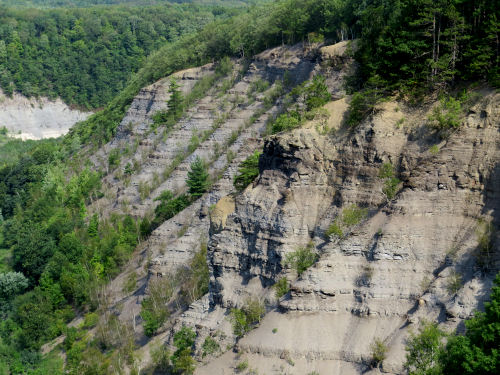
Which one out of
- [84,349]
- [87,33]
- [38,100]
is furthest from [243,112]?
[87,33]

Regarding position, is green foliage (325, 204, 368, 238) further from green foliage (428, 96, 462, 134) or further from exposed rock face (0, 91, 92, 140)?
exposed rock face (0, 91, 92, 140)

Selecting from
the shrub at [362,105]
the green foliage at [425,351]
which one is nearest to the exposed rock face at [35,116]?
the shrub at [362,105]

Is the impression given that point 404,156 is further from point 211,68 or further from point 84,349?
point 211,68

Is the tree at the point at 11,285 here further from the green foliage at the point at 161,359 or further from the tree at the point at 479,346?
the tree at the point at 479,346

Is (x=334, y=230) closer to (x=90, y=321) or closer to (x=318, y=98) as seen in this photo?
(x=318, y=98)

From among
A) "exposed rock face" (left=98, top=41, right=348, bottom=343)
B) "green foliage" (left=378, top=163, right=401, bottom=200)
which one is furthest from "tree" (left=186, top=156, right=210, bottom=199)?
"green foliage" (left=378, top=163, right=401, bottom=200)

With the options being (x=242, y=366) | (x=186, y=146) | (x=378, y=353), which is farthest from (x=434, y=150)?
(x=186, y=146)
